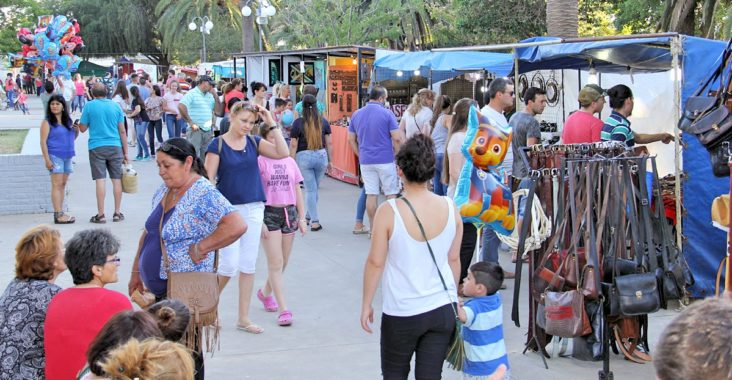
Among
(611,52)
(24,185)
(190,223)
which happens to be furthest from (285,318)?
(24,185)

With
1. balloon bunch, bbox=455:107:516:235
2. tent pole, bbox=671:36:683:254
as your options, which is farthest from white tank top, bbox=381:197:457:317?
tent pole, bbox=671:36:683:254

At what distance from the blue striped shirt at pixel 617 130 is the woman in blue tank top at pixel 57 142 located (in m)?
6.45

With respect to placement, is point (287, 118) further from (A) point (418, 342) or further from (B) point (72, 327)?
(B) point (72, 327)

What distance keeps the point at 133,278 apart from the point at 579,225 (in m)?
2.80

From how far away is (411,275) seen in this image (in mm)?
4262

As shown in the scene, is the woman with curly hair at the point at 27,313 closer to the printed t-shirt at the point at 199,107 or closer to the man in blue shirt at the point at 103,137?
the man in blue shirt at the point at 103,137

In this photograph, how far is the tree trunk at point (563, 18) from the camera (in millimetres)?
13484

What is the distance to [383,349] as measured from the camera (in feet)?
14.2

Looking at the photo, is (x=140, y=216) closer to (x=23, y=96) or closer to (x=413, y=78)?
(x=413, y=78)

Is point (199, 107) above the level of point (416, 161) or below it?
above

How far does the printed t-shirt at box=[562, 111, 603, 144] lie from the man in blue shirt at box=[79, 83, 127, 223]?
5.72 m

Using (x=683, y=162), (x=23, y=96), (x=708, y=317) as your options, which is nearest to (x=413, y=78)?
(x=683, y=162)

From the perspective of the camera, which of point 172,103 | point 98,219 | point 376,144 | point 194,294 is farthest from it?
point 172,103

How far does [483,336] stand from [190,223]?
1.74 meters
